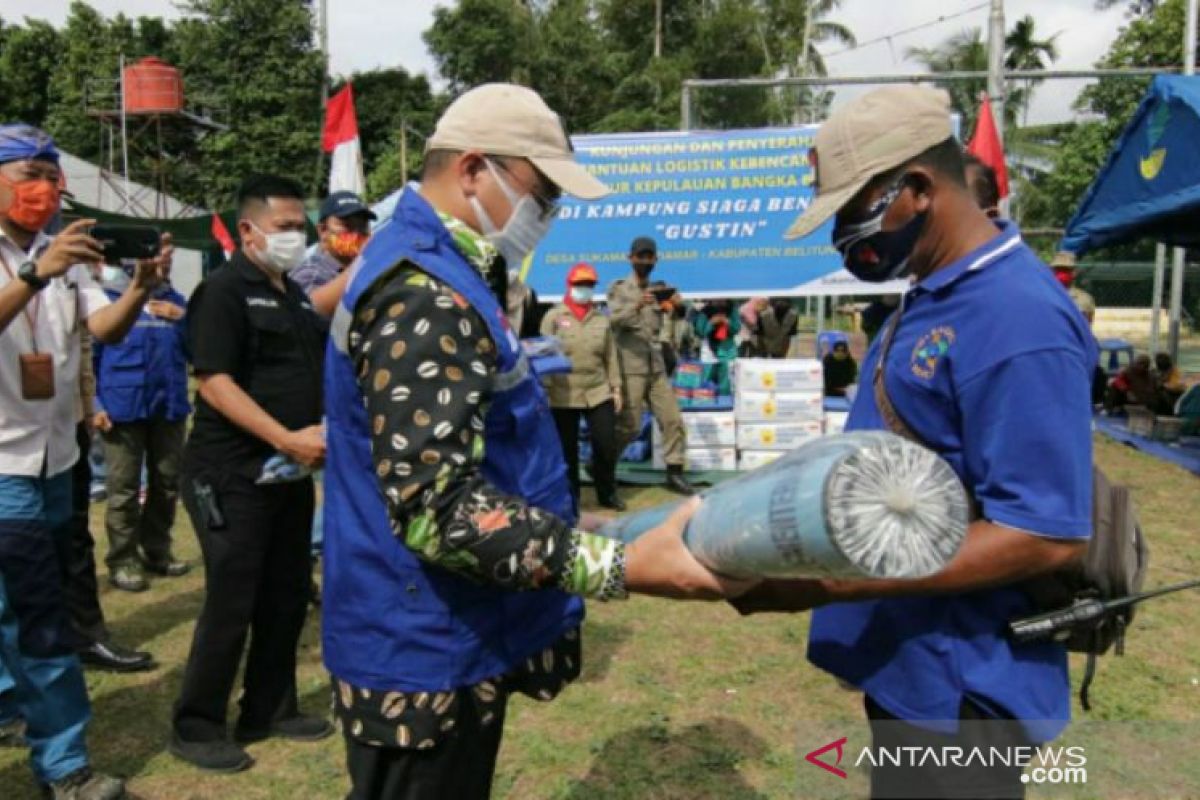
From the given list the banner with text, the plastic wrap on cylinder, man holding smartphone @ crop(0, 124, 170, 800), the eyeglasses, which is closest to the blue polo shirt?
the plastic wrap on cylinder

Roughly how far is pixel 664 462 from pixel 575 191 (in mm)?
6767

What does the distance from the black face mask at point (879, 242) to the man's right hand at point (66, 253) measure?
2256 millimetres

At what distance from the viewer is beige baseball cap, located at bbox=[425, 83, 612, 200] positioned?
5.42ft

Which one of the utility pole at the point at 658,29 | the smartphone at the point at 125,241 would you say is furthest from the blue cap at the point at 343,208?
the utility pole at the point at 658,29

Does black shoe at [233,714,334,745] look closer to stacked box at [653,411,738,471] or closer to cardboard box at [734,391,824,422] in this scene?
stacked box at [653,411,738,471]

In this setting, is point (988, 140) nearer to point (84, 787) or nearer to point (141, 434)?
point (141, 434)

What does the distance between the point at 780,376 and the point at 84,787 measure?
250 inches

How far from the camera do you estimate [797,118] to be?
29891 mm

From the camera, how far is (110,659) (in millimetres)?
4344

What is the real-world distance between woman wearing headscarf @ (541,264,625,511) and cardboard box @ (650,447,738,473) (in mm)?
1085

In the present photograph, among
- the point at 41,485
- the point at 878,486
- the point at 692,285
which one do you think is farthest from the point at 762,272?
the point at 878,486

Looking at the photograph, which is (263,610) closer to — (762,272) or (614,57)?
(762,272)

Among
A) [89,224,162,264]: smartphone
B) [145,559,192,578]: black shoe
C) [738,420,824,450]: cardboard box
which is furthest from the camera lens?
[738,420,824,450]: cardboard box

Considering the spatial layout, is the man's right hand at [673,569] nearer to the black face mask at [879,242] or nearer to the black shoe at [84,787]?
the black face mask at [879,242]
